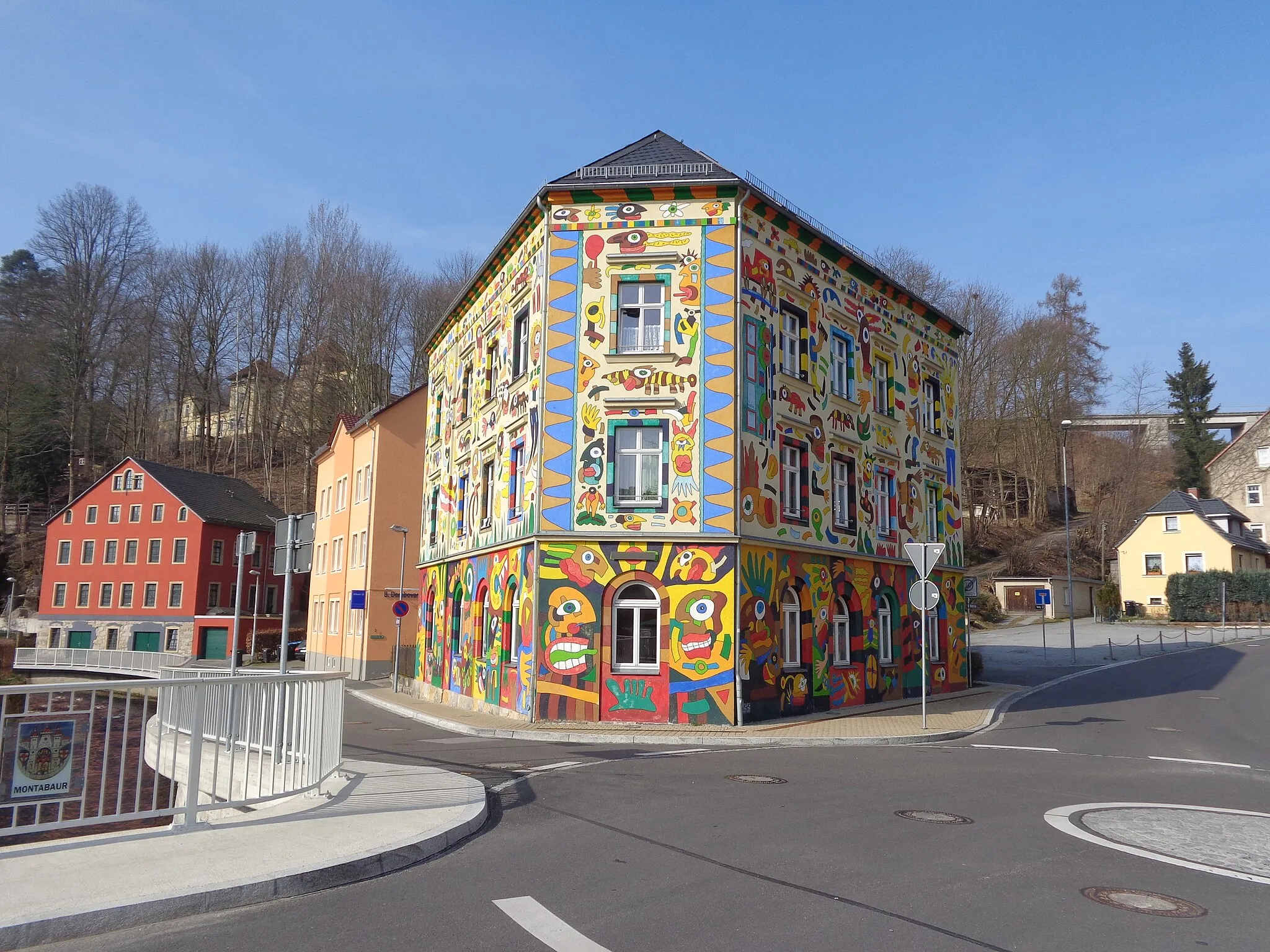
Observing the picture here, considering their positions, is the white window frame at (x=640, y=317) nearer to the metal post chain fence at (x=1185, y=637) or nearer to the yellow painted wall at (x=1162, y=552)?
the metal post chain fence at (x=1185, y=637)

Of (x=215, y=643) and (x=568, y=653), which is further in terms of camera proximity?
(x=215, y=643)

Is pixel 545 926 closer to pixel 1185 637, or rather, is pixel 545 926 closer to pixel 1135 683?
pixel 1135 683

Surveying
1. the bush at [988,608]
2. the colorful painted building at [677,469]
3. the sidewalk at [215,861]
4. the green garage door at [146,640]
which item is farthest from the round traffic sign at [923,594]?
the green garage door at [146,640]

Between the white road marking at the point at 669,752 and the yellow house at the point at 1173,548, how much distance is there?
50.4 meters

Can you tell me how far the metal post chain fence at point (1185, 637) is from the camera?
39.2 m

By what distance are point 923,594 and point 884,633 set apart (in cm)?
632

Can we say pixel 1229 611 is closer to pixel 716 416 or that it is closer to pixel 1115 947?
pixel 716 416

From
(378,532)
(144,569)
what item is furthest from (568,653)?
(144,569)

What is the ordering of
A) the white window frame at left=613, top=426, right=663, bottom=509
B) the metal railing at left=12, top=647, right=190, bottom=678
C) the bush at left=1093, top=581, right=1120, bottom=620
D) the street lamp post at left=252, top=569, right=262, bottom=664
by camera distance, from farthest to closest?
the street lamp post at left=252, top=569, right=262, bottom=664, the bush at left=1093, top=581, right=1120, bottom=620, the metal railing at left=12, top=647, right=190, bottom=678, the white window frame at left=613, top=426, right=663, bottom=509

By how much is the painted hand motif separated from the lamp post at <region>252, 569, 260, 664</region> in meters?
39.6

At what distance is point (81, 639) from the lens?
57.9m

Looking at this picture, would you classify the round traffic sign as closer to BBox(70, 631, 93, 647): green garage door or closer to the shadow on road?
the shadow on road

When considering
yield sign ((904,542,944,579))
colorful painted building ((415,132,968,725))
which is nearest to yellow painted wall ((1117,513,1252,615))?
colorful painted building ((415,132,968,725))

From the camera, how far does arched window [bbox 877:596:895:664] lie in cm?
2364
